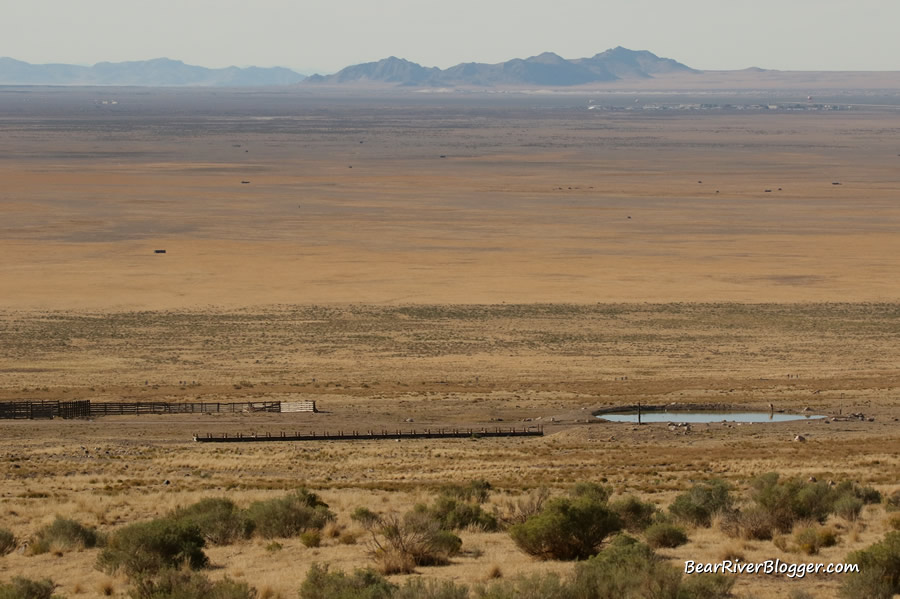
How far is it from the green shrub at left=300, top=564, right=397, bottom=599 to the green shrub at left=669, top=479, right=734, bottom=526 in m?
6.91

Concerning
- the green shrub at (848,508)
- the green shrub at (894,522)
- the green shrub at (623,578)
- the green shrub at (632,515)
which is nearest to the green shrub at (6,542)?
the green shrub at (623,578)

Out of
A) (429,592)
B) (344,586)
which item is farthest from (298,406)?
(429,592)

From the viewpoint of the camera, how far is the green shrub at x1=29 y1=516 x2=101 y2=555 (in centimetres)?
1820

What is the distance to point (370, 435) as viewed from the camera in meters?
32.7

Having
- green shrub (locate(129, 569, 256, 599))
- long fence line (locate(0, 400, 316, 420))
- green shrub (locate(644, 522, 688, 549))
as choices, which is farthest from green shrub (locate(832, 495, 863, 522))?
long fence line (locate(0, 400, 316, 420))

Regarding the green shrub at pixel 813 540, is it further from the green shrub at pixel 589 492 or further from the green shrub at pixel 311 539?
the green shrub at pixel 311 539

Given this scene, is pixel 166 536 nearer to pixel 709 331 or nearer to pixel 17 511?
pixel 17 511

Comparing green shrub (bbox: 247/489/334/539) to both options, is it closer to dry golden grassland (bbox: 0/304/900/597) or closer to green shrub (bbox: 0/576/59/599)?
dry golden grassland (bbox: 0/304/900/597)

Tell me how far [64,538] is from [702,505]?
10.1m

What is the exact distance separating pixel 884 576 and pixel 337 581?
636cm

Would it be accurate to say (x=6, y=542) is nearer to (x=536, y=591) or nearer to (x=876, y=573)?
(x=536, y=591)

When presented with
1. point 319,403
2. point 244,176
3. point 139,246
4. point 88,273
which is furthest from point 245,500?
point 244,176

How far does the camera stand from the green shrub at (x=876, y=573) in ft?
44.0

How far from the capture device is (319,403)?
125 ft
